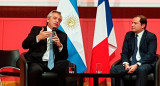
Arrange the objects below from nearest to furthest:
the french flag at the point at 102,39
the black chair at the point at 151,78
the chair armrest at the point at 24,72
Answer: the chair armrest at the point at 24,72 < the black chair at the point at 151,78 < the french flag at the point at 102,39

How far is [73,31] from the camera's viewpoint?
17.9 ft

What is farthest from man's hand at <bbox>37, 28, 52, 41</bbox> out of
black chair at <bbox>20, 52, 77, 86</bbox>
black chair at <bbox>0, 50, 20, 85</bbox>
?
black chair at <bbox>0, 50, 20, 85</bbox>

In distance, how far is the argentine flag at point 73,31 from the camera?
543 cm

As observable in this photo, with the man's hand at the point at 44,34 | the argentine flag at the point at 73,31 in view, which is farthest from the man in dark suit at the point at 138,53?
the man's hand at the point at 44,34

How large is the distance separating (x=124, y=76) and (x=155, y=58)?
590 mm

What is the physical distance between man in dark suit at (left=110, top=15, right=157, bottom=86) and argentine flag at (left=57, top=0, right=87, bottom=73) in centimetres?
78

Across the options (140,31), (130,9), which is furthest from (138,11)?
(140,31)

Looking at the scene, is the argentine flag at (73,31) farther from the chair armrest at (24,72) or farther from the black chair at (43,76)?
the chair armrest at (24,72)

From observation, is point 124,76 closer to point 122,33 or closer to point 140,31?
point 140,31

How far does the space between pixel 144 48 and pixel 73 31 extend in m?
1.23

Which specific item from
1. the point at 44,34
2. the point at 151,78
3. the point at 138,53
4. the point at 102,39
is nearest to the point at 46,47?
the point at 44,34

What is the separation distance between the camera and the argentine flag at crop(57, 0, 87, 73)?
17.8ft

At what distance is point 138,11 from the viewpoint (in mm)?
5867

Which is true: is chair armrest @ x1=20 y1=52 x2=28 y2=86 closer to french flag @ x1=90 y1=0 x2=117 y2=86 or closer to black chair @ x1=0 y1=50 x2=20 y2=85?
black chair @ x1=0 y1=50 x2=20 y2=85
